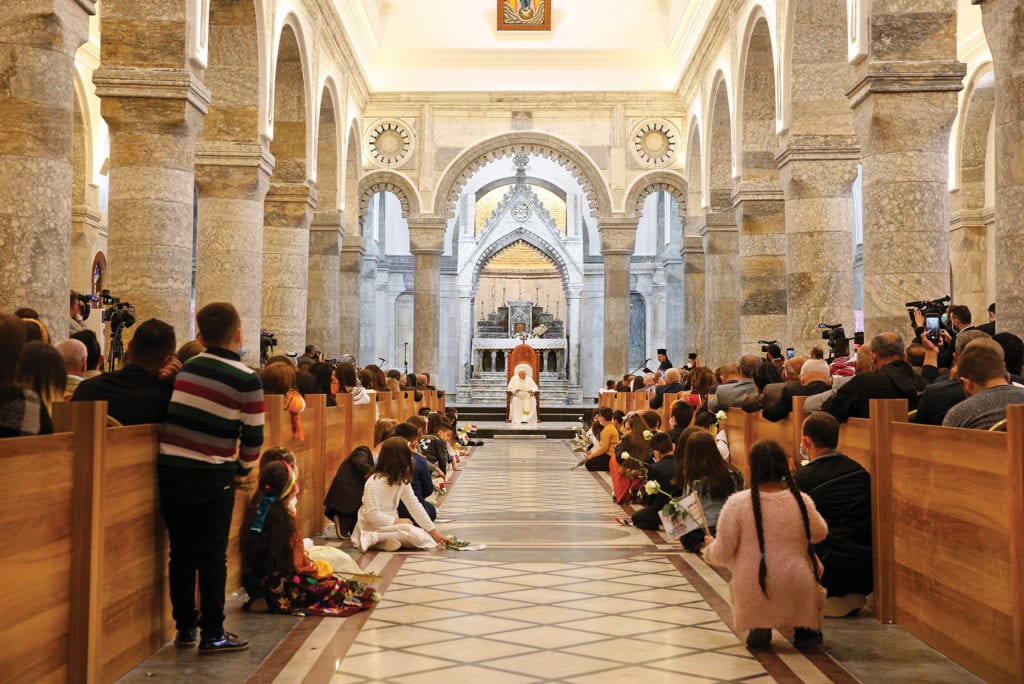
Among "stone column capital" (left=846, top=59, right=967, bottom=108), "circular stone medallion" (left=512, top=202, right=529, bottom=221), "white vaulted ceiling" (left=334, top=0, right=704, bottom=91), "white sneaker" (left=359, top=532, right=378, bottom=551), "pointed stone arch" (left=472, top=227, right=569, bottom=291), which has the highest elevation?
"white vaulted ceiling" (left=334, top=0, right=704, bottom=91)

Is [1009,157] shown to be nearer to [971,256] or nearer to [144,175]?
[144,175]

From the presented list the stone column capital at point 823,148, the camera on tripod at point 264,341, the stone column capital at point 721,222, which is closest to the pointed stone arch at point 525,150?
the stone column capital at point 721,222

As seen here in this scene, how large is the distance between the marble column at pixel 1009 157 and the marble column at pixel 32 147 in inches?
239

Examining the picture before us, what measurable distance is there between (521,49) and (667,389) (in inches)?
505

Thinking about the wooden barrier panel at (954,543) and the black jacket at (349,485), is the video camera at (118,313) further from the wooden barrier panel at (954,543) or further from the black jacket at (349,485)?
the wooden barrier panel at (954,543)

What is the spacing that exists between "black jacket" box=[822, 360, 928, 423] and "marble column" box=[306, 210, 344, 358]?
51.5 ft

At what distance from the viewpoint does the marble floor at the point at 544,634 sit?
14.3ft

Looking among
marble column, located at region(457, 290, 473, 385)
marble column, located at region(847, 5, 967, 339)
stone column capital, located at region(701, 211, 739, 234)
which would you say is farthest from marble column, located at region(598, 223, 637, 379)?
marble column, located at region(847, 5, 967, 339)

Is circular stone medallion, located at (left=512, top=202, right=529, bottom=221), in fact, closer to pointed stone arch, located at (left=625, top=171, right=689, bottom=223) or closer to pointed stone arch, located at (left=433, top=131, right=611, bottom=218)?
pointed stone arch, located at (left=433, top=131, right=611, bottom=218)

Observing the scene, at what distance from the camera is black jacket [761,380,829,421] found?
23.2ft

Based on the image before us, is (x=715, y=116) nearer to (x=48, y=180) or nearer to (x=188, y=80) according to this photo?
(x=188, y=80)

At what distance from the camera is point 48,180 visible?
282 inches

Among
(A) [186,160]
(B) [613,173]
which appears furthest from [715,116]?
(A) [186,160]

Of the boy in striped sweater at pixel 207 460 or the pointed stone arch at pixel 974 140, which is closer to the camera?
the boy in striped sweater at pixel 207 460
